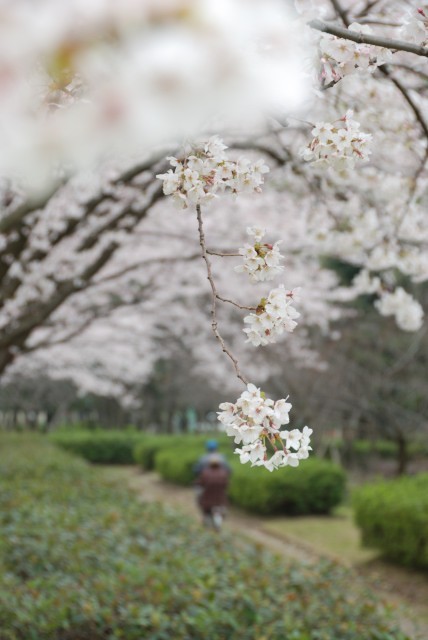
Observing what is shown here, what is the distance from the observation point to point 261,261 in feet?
6.18

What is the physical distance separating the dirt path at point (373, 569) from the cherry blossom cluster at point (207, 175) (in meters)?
3.41

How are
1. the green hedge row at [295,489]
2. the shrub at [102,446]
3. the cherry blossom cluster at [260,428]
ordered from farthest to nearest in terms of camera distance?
the shrub at [102,446] < the green hedge row at [295,489] < the cherry blossom cluster at [260,428]

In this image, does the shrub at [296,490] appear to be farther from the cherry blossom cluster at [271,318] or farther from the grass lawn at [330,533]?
the cherry blossom cluster at [271,318]

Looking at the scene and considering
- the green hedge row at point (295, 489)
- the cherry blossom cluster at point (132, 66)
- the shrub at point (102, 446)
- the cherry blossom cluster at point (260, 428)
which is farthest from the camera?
the shrub at point (102, 446)

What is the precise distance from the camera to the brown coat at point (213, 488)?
10.8 m

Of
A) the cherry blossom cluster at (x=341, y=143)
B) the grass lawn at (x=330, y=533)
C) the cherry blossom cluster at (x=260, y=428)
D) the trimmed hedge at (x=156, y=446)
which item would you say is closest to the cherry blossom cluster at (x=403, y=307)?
the cherry blossom cluster at (x=341, y=143)

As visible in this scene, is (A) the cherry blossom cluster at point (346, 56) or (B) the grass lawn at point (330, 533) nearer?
(A) the cherry blossom cluster at point (346, 56)

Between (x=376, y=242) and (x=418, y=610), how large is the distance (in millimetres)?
4564

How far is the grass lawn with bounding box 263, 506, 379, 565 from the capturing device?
10383 millimetres

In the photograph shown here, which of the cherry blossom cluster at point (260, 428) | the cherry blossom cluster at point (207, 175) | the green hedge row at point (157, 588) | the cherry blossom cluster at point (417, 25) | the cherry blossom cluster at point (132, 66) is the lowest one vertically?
the green hedge row at point (157, 588)

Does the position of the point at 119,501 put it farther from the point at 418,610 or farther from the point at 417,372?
the point at 417,372

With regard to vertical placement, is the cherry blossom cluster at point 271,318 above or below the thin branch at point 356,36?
below

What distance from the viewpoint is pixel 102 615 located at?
401cm

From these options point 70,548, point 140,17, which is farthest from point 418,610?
point 140,17
